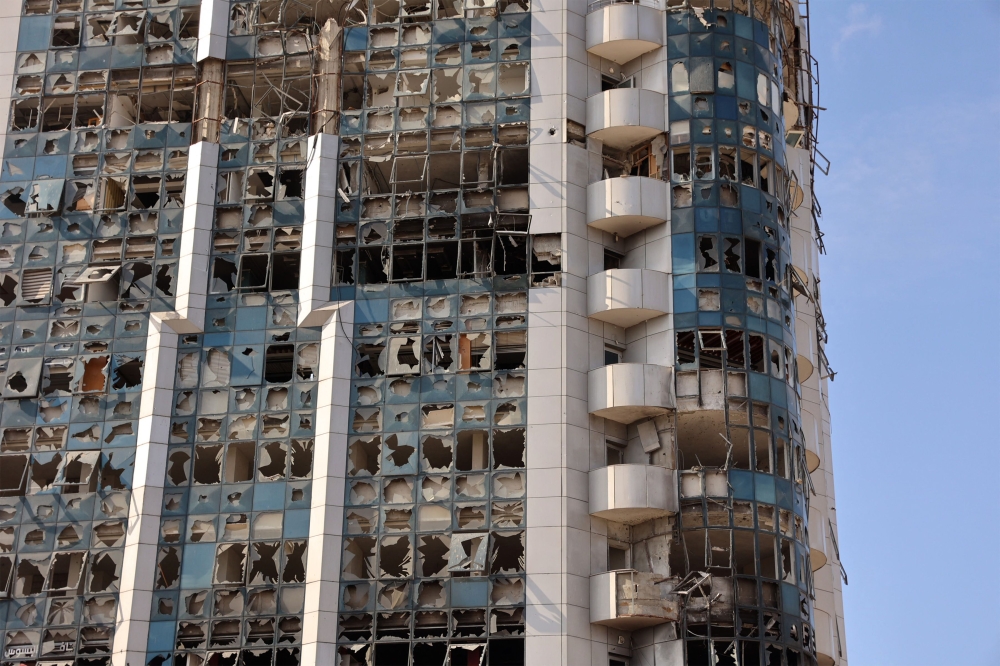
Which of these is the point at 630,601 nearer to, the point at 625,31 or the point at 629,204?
the point at 629,204

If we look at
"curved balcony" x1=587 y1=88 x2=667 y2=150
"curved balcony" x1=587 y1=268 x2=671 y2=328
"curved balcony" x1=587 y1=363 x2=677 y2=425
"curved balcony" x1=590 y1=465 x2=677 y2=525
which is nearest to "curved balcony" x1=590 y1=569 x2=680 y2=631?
"curved balcony" x1=590 y1=465 x2=677 y2=525

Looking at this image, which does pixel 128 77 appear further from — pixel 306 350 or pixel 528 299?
pixel 528 299

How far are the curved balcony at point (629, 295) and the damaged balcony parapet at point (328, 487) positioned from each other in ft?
32.0

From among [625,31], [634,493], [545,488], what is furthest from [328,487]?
[625,31]

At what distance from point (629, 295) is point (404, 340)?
29.4ft

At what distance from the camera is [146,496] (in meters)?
62.1

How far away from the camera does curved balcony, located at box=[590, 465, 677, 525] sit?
2351 inches

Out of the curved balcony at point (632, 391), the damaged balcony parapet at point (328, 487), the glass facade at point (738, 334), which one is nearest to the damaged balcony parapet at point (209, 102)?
the damaged balcony parapet at point (328, 487)

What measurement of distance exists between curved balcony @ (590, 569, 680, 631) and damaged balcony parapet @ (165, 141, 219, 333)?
19.3 meters

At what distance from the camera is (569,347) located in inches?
2464

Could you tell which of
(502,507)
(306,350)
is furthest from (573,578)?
(306,350)

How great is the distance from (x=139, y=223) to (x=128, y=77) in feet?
23.3

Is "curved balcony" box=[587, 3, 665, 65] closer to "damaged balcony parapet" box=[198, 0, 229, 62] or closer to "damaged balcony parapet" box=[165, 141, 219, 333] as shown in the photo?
"damaged balcony parapet" box=[198, 0, 229, 62]

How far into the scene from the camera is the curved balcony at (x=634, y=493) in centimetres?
5972
